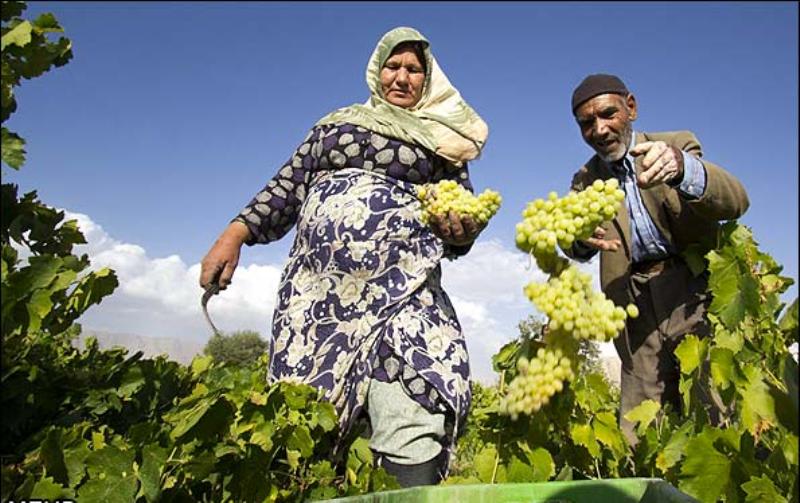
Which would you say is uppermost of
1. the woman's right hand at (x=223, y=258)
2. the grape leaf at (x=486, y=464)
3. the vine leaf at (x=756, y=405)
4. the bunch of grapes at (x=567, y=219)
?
the woman's right hand at (x=223, y=258)

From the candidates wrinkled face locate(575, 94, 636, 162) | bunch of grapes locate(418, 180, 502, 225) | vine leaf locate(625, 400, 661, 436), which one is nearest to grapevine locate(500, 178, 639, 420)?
bunch of grapes locate(418, 180, 502, 225)

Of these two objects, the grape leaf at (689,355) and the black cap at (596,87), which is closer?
the grape leaf at (689,355)

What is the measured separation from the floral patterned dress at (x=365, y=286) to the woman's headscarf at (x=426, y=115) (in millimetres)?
56

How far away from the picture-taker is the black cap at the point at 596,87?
9.61ft

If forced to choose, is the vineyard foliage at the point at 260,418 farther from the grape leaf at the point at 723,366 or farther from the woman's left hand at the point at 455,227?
the woman's left hand at the point at 455,227

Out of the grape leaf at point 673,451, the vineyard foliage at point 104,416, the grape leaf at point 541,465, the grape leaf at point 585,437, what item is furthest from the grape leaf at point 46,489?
the grape leaf at point 673,451

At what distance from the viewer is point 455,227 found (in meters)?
2.34

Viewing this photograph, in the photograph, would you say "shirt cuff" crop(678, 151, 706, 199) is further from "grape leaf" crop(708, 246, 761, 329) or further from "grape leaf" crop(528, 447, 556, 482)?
"grape leaf" crop(528, 447, 556, 482)

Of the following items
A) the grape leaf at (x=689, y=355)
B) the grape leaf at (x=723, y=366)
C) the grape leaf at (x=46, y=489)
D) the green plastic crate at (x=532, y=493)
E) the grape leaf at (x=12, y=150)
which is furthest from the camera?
the grape leaf at (x=689, y=355)

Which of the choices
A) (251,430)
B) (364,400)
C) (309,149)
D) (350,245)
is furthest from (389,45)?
(251,430)

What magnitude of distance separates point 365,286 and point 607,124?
126 cm

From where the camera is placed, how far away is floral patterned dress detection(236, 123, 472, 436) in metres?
2.58

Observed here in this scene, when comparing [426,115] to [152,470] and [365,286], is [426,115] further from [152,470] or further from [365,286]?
[152,470]

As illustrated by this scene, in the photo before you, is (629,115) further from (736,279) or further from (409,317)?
(409,317)
